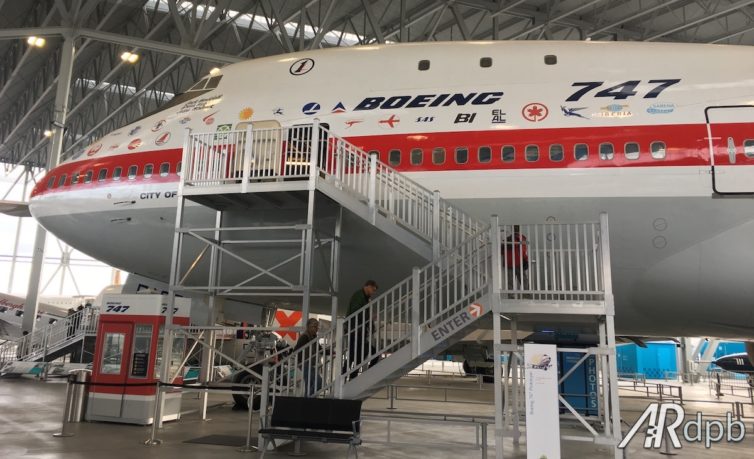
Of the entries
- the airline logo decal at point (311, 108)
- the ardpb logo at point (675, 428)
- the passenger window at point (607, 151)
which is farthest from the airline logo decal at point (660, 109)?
the airline logo decal at point (311, 108)

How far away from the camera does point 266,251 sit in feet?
36.9

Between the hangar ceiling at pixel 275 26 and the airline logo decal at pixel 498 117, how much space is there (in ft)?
44.1

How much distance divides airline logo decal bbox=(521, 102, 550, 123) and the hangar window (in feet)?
7.64

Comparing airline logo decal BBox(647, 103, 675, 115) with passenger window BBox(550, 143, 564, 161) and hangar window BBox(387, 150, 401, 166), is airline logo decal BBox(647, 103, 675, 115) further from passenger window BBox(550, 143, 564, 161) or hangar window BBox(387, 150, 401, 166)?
hangar window BBox(387, 150, 401, 166)

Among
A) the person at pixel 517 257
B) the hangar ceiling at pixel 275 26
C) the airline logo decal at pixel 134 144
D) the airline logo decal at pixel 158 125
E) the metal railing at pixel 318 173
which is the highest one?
the hangar ceiling at pixel 275 26

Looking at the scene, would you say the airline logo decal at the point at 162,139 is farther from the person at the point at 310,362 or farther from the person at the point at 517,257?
the person at the point at 517,257

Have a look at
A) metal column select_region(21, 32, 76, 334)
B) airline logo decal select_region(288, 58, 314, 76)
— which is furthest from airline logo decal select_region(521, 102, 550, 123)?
metal column select_region(21, 32, 76, 334)

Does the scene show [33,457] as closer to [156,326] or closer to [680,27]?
[156,326]

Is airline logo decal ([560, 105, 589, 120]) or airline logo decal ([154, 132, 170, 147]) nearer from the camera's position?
airline logo decal ([560, 105, 589, 120])

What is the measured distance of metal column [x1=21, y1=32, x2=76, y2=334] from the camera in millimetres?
22031

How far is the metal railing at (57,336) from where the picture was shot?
20531mm

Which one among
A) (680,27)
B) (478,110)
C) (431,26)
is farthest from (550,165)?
(680,27)

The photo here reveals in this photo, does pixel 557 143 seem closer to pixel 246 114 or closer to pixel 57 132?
pixel 246 114

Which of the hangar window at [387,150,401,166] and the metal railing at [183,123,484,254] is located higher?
the hangar window at [387,150,401,166]
